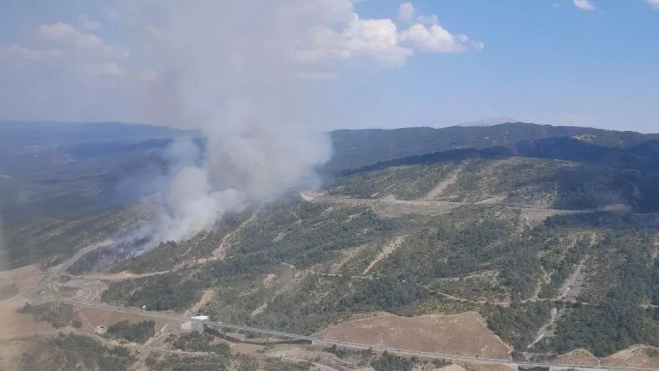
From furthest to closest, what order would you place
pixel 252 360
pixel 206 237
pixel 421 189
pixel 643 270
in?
1. pixel 421 189
2. pixel 206 237
3. pixel 643 270
4. pixel 252 360

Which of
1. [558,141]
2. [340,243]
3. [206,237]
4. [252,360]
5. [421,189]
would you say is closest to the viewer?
[252,360]

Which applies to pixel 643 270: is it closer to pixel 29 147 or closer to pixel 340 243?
pixel 340 243

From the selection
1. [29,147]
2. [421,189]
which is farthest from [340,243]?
[29,147]

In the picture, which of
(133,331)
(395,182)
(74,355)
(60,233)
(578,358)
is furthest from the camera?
(395,182)

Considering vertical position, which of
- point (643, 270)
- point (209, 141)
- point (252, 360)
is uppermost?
point (209, 141)

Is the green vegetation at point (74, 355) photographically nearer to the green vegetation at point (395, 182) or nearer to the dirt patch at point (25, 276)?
the dirt patch at point (25, 276)

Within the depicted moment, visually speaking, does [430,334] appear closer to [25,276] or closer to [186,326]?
[186,326]

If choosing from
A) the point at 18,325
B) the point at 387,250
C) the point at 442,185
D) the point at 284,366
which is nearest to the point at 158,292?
the point at 284,366

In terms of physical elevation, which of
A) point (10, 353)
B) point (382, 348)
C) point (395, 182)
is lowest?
point (382, 348)
